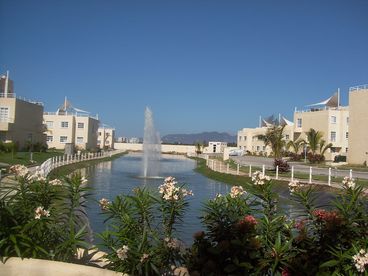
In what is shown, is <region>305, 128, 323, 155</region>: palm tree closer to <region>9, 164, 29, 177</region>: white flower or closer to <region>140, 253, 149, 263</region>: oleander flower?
<region>9, 164, 29, 177</region>: white flower

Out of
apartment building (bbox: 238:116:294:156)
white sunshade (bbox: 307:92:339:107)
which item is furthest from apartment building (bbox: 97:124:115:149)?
white sunshade (bbox: 307:92:339:107)

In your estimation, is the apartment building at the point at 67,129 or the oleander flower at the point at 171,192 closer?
the oleander flower at the point at 171,192

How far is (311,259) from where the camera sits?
513 cm

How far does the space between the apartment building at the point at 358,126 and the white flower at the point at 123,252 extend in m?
48.6

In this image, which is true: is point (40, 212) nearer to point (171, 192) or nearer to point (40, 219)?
point (40, 219)

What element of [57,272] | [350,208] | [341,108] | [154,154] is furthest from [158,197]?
[341,108]

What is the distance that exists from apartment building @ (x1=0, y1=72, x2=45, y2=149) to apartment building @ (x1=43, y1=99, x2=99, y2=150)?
16.1 metres

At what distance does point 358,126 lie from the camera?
170 feet

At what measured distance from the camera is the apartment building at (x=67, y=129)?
81.3m

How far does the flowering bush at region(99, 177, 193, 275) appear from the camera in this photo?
513 centimetres

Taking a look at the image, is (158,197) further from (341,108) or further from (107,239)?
(341,108)

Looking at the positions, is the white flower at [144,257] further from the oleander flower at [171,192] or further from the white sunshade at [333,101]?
the white sunshade at [333,101]

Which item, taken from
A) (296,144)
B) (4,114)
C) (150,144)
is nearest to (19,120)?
(4,114)

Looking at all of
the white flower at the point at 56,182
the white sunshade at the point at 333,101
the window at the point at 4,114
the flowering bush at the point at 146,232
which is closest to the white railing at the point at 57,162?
the white flower at the point at 56,182
